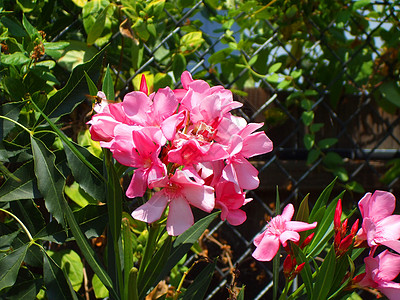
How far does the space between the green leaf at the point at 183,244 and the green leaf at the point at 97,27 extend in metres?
0.75

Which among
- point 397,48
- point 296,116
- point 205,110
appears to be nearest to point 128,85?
point 296,116

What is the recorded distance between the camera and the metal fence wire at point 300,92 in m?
1.72

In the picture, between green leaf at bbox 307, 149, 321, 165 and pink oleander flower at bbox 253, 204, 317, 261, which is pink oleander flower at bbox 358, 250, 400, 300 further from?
green leaf at bbox 307, 149, 321, 165

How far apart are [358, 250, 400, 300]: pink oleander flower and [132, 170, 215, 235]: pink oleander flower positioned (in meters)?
0.36

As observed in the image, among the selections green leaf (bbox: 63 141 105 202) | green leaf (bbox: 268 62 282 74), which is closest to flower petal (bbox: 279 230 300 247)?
green leaf (bbox: 63 141 105 202)

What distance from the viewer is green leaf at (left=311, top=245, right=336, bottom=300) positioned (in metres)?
0.78

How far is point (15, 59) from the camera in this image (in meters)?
1.09

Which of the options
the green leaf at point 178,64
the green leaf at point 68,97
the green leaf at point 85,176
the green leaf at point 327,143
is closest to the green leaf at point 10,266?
the green leaf at point 85,176

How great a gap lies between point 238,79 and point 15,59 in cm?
88

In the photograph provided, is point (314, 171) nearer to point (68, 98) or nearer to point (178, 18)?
point (178, 18)

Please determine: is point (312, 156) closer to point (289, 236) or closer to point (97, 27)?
point (97, 27)

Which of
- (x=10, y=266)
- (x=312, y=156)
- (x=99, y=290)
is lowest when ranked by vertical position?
(x=99, y=290)

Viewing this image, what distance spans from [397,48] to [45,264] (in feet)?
5.63

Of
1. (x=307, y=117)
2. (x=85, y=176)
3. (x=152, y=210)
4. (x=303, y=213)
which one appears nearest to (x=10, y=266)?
(x=85, y=176)
